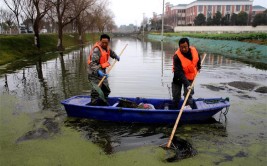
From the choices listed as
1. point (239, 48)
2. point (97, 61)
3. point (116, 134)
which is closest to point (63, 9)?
point (239, 48)

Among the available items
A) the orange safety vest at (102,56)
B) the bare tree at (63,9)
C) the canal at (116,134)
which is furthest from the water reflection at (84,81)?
the bare tree at (63,9)

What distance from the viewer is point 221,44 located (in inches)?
1235

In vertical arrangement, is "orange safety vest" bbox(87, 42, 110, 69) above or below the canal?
above

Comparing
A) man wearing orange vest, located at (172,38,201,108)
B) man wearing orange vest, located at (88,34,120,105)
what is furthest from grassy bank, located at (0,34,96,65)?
man wearing orange vest, located at (172,38,201,108)

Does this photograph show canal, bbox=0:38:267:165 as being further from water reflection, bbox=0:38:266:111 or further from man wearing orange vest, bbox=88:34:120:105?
man wearing orange vest, bbox=88:34:120:105

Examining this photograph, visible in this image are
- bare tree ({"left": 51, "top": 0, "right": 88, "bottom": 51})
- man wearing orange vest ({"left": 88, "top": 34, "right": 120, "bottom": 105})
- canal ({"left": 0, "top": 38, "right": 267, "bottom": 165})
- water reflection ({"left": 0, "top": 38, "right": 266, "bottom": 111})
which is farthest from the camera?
bare tree ({"left": 51, "top": 0, "right": 88, "bottom": 51})

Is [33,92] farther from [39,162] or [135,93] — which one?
[39,162]

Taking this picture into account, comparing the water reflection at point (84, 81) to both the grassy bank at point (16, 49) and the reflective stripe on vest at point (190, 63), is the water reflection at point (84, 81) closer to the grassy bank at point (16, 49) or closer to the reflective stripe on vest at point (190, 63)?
the reflective stripe on vest at point (190, 63)

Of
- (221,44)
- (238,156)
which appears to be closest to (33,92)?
(238,156)

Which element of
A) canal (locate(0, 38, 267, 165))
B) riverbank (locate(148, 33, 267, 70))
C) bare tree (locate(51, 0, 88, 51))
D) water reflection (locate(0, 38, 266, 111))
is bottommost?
canal (locate(0, 38, 267, 165))

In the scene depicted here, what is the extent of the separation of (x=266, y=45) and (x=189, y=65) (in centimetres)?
1783

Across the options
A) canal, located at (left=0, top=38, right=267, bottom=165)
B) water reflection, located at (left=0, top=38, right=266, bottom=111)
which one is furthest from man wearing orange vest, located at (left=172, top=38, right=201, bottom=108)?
water reflection, located at (left=0, top=38, right=266, bottom=111)

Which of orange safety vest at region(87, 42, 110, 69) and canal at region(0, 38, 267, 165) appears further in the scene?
orange safety vest at region(87, 42, 110, 69)

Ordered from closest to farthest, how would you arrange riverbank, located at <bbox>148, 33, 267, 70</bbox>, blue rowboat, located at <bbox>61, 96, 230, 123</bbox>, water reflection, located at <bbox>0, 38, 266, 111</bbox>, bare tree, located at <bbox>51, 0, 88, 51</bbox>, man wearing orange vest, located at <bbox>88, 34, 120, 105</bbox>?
blue rowboat, located at <bbox>61, 96, 230, 123</bbox> → man wearing orange vest, located at <bbox>88, 34, 120, 105</bbox> → water reflection, located at <bbox>0, 38, 266, 111</bbox> → riverbank, located at <bbox>148, 33, 267, 70</bbox> → bare tree, located at <bbox>51, 0, 88, 51</bbox>
